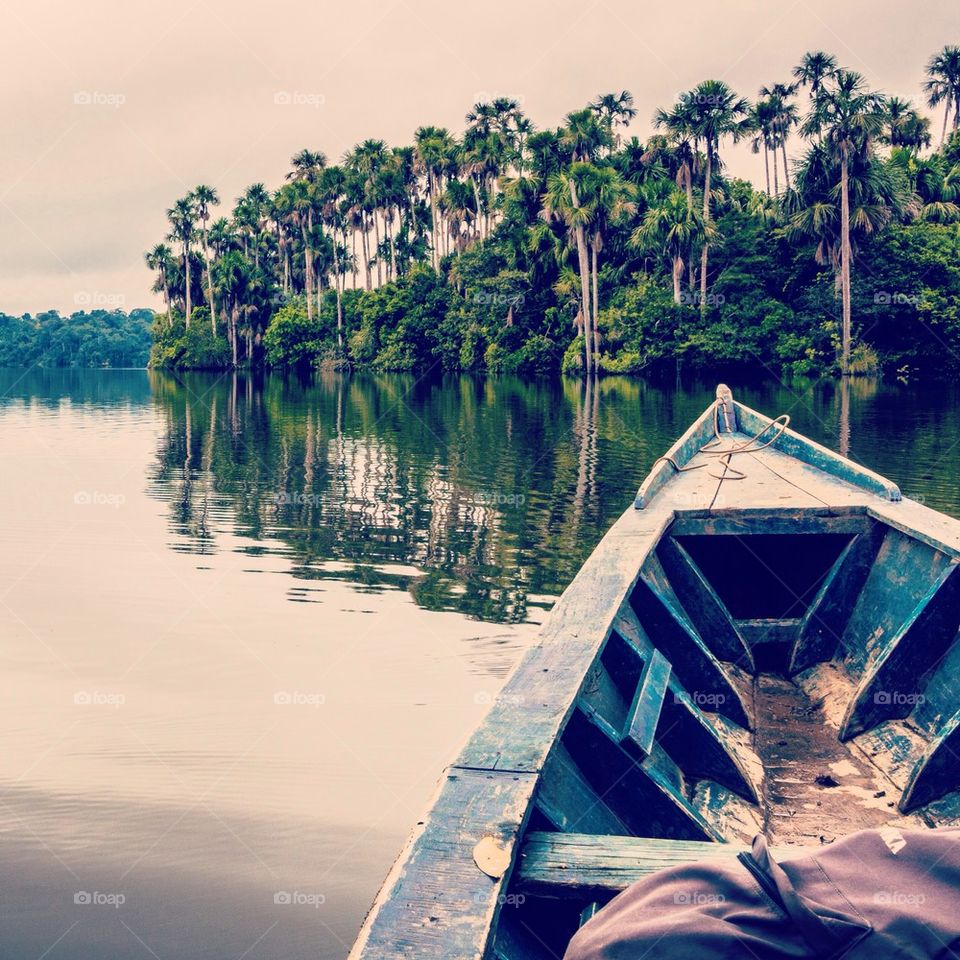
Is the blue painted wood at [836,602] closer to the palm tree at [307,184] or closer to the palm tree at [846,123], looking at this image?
the palm tree at [846,123]

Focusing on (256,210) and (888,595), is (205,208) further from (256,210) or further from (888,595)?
(888,595)

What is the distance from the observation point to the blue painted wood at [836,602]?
6.11m

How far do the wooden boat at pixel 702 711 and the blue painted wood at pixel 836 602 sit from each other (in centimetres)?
1

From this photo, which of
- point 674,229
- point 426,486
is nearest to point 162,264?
point 674,229

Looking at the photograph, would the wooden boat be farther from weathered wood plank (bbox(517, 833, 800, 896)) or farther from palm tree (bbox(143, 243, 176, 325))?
palm tree (bbox(143, 243, 176, 325))

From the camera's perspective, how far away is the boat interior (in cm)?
262

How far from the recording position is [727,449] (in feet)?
30.5

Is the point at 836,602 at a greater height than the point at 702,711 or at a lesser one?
greater

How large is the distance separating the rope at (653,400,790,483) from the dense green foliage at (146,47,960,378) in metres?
36.9

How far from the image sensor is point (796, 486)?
287 inches

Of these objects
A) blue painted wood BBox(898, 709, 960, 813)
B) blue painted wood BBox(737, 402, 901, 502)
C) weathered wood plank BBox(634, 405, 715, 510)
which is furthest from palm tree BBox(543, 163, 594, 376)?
blue painted wood BBox(898, 709, 960, 813)

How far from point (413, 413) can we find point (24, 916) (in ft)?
94.5

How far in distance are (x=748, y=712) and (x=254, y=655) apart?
4.43m

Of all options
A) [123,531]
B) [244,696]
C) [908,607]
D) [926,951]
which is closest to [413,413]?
[123,531]
